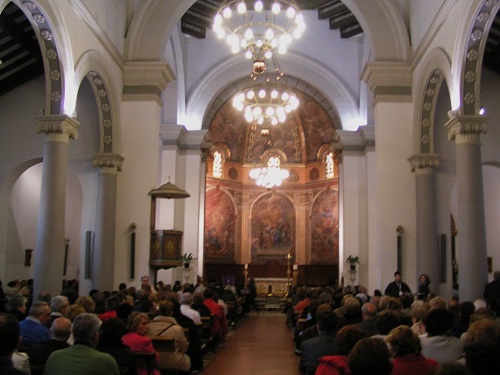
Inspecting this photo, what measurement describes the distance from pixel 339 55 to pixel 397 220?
8.92 metres

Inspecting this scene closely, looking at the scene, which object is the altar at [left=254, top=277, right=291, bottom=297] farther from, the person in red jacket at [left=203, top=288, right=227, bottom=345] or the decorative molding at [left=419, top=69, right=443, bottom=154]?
the decorative molding at [left=419, top=69, right=443, bottom=154]

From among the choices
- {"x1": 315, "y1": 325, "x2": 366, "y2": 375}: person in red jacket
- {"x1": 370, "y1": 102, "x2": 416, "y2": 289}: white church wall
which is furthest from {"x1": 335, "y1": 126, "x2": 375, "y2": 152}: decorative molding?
{"x1": 315, "y1": 325, "x2": 366, "y2": 375}: person in red jacket

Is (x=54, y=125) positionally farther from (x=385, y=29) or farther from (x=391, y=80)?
(x=385, y=29)

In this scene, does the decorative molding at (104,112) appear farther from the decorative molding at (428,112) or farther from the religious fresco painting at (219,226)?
the religious fresco painting at (219,226)

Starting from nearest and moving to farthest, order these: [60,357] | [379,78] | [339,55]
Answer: [60,357] → [379,78] → [339,55]

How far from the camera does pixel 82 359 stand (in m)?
3.98

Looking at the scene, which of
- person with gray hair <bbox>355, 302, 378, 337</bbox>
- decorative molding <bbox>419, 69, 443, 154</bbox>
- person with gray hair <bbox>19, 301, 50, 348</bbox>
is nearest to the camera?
person with gray hair <bbox>19, 301, 50, 348</bbox>

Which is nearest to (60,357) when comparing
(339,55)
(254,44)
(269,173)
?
(254,44)

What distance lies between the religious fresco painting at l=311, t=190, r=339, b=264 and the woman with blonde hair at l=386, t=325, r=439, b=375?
21878 millimetres

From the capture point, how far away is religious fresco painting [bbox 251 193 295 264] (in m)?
26.9

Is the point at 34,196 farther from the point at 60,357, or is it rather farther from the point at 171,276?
the point at 60,357

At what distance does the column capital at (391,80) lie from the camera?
1373cm

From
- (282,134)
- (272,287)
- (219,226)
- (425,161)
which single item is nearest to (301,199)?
(282,134)

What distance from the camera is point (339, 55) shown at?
819 inches
